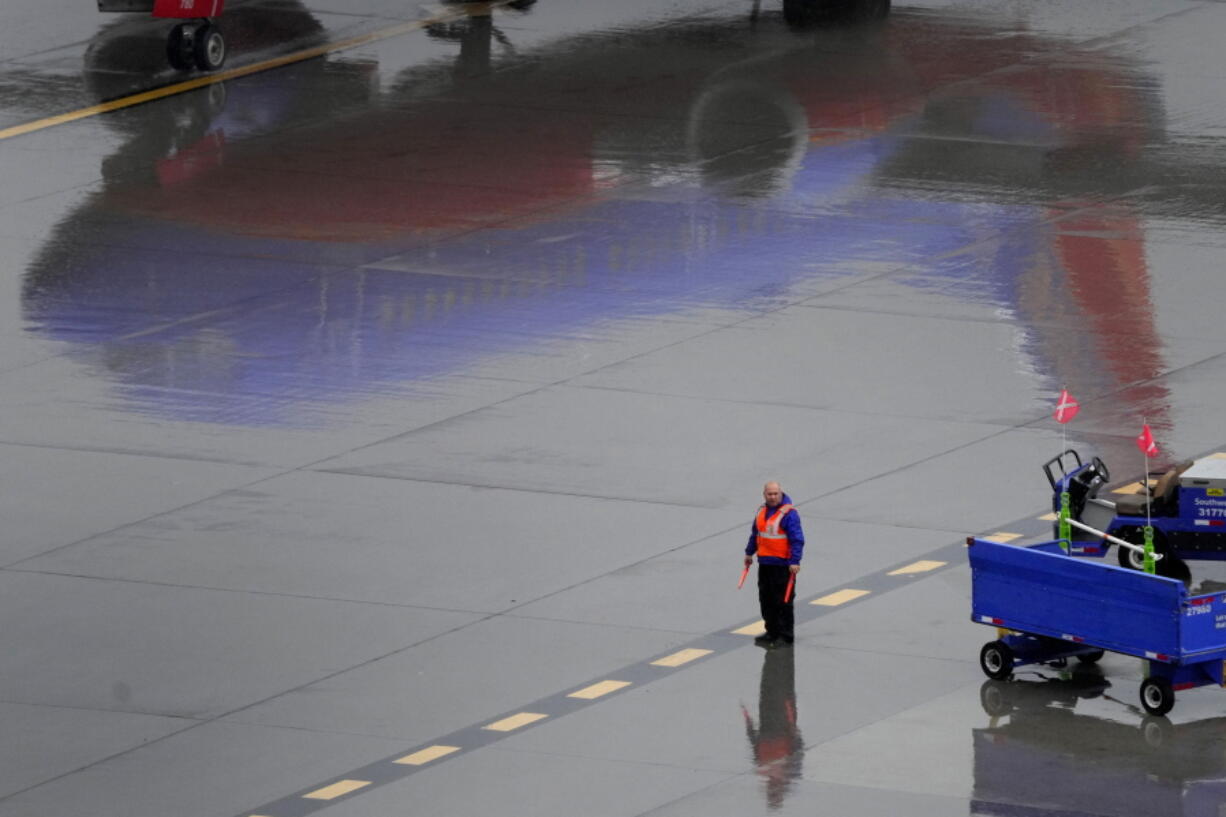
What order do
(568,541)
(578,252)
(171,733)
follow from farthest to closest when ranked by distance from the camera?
1. (578,252)
2. (568,541)
3. (171,733)

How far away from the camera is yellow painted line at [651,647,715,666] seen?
68.8 feet

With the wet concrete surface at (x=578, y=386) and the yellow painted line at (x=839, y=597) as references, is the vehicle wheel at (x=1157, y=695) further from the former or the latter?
the yellow painted line at (x=839, y=597)

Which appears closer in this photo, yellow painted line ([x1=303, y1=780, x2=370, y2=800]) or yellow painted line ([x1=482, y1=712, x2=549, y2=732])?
yellow painted line ([x1=303, y1=780, x2=370, y2=800])

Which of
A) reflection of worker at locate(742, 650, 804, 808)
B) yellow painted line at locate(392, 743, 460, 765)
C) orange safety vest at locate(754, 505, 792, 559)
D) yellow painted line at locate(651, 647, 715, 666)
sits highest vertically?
orange safety vest at locate(754, 505, 792, 559)

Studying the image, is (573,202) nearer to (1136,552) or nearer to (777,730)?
(1136,552)

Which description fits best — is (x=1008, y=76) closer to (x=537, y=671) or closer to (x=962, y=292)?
(x=962, y=292)

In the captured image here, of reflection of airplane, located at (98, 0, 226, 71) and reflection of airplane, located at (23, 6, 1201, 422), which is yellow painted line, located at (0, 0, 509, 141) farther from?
reflection of airplane, located at (23, 6, 1201, 422)

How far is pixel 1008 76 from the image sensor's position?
44.1 metres

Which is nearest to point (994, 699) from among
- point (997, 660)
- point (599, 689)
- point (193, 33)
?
point (997, 660)

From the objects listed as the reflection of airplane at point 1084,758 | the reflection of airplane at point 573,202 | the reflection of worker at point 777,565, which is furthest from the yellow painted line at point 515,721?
the reflection of airplane at point 573,202

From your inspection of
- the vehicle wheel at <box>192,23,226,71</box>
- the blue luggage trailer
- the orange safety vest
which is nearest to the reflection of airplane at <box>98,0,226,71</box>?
the vehicle wheel at <box>192,23,226,71</box>

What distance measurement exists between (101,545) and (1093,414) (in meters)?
10.4

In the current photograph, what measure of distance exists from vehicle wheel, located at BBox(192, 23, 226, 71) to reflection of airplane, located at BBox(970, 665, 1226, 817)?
27.5 m

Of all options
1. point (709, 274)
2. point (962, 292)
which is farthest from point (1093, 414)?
point (709, 274)
